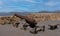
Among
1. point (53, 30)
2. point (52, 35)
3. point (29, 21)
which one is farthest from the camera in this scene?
point (53, 30)

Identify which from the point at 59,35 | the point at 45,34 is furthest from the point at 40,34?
the point at 59,35

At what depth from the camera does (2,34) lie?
1199 centimetres

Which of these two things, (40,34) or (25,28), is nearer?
(40,34)

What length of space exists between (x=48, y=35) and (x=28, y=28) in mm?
2565

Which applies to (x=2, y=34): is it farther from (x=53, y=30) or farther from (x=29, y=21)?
(x=53, y=30)

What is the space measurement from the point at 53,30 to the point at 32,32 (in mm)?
1779

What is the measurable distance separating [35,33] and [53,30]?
175cm

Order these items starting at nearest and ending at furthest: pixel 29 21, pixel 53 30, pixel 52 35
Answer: pixel 52 35, pixel 29 21, pixel 53 30

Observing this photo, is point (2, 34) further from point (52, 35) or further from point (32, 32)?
point (52, 35)

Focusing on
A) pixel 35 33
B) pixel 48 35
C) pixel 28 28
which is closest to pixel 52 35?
pixel 48 35

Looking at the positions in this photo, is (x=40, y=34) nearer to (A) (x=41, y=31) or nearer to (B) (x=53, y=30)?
(A) (x=41, y=31)

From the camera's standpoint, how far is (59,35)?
11656 millimetres

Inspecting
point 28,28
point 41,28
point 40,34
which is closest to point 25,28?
point 28,28

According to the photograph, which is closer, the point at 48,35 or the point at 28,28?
the point at 48,35
